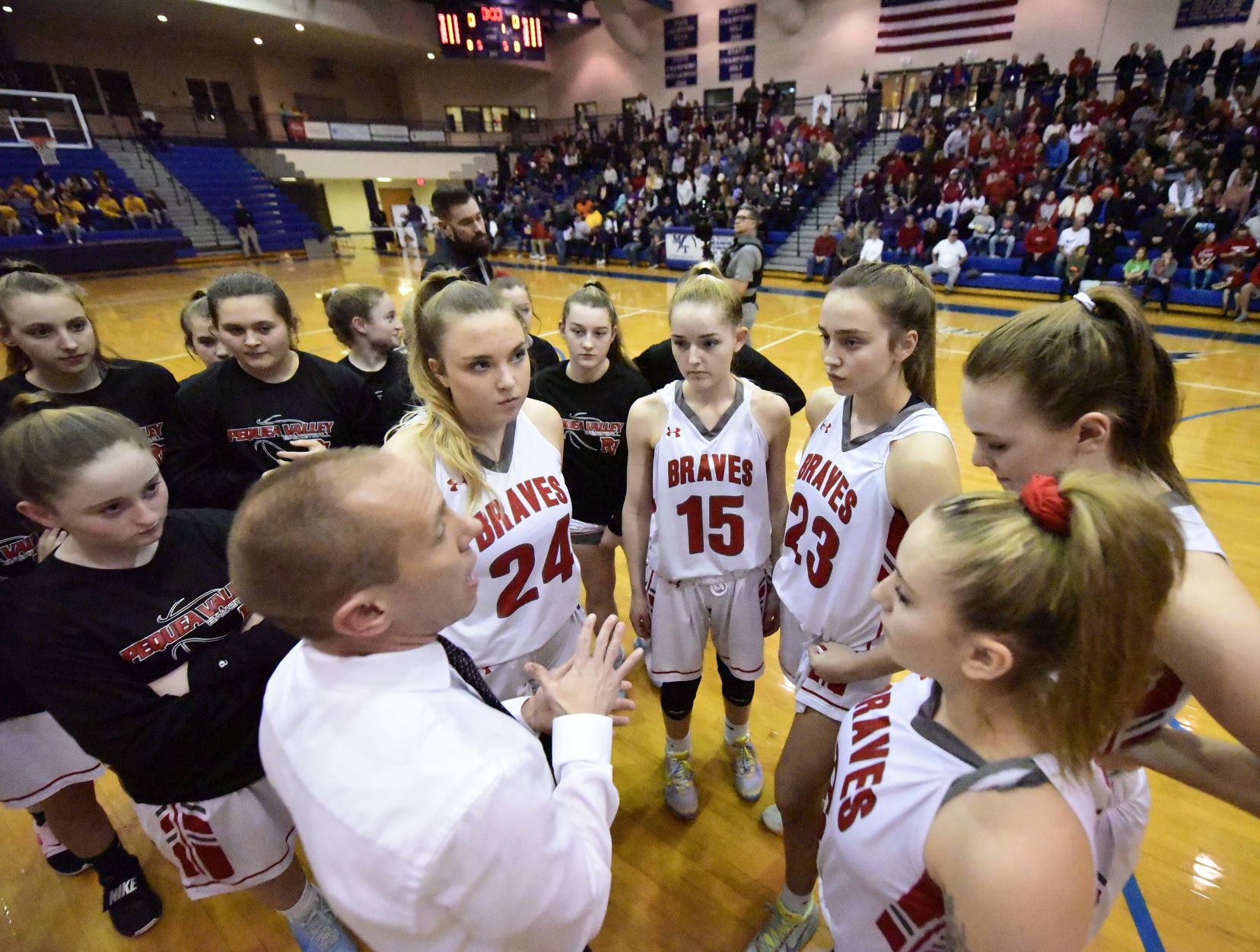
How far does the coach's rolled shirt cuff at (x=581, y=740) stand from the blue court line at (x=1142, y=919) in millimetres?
2138

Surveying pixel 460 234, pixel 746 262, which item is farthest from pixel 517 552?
pixel 746 262

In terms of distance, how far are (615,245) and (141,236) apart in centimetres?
1351

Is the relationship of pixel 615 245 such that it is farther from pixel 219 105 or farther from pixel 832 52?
pixel 219 105

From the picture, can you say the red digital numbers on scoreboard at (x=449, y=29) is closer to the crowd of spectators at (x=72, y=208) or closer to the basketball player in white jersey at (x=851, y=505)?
the crowd of spectators at (x=72, y=208)

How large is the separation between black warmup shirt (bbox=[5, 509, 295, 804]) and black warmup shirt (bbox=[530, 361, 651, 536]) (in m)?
1.68

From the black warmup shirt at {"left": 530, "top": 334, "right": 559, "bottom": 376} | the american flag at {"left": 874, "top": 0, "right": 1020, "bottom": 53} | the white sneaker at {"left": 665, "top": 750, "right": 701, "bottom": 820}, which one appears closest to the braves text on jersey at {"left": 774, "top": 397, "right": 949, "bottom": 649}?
the white sneaker at {"left": 665, "top": 750, "right": 701, "bottom": 820}

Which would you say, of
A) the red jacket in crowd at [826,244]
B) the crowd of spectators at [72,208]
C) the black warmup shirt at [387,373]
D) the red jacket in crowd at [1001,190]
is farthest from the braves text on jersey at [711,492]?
the crowd of spectators at [72,208]

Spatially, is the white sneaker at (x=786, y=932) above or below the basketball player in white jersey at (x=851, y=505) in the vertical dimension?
below

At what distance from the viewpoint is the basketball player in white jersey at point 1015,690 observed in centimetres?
94

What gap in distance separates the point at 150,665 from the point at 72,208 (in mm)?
21553

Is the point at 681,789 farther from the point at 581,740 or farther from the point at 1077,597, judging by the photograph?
the point at 1077,597

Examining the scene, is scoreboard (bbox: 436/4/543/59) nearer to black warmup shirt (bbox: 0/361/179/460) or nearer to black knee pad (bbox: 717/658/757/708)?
black warmup shirt (bbox: 0/361/179/460)

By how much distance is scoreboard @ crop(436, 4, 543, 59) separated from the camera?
22.8 meters

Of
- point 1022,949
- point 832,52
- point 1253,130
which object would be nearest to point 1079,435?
point 1022,949
